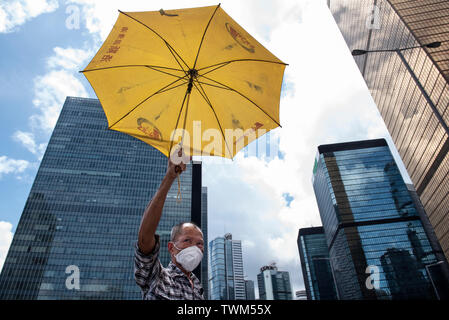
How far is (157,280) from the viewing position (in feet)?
7.80

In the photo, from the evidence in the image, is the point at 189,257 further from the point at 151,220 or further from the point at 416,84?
the point at 416,84

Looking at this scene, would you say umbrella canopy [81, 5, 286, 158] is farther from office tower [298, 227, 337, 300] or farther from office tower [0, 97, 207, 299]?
office tower [298, 227, 337, 300]

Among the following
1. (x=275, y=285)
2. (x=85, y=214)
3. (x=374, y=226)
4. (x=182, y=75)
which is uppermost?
(x=85, y=214)

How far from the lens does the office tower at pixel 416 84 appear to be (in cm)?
4359

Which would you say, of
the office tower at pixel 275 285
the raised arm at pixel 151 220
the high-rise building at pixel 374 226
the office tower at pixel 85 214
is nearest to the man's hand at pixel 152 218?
the raised arm at pixel 151 220

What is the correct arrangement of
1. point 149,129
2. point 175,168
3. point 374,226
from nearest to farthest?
point 175,168 → point 149,129 → point 374,226

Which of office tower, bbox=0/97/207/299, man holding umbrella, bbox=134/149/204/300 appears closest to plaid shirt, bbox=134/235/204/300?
man holding umbrella, bbox=134/149/204/300

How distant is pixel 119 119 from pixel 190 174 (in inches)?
3778

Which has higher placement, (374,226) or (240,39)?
(374,226)

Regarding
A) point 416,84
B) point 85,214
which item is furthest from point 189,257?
point 85,214

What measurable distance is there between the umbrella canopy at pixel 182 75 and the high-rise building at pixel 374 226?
102m

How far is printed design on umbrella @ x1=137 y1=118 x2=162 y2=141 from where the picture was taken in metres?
3.28

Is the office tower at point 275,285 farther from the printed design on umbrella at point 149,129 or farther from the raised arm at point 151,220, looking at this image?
the raised arm at point 151,220

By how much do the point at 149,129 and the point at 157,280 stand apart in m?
1.79
